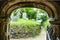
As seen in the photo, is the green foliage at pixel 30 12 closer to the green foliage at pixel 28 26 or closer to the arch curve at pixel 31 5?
the green foliage at pixel 28 26

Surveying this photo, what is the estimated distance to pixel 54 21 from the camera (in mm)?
4707

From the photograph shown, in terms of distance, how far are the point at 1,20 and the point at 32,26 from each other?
272 inches

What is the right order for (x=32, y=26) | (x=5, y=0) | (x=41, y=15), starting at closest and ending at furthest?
(x=5, y=0) → (x=41, y=15) → (x=32, y=26)

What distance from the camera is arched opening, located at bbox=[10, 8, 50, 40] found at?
10945 mm

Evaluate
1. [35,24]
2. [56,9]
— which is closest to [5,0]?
[56,9]

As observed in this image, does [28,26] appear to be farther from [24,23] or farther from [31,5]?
[31,5]

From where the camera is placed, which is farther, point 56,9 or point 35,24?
point 35,24

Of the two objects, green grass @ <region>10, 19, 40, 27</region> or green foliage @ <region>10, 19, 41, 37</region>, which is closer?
green foliage @ <region>10, 19, 41, 37</region>

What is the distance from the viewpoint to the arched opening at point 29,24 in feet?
35.9

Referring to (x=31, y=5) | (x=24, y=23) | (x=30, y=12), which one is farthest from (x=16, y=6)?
(x=24, y=23)

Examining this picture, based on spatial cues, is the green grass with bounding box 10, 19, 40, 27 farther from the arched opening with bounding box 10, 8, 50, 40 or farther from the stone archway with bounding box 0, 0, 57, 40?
the stone archway with bounding box 0, 0, 57, 40

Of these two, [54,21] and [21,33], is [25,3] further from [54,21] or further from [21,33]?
[21,33]

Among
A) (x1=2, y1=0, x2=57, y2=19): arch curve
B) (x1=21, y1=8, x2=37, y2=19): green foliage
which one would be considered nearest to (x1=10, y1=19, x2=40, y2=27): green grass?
(x1=21, y1=8, x2=37, y2=19): green foliage

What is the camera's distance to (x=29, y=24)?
11430 mm
